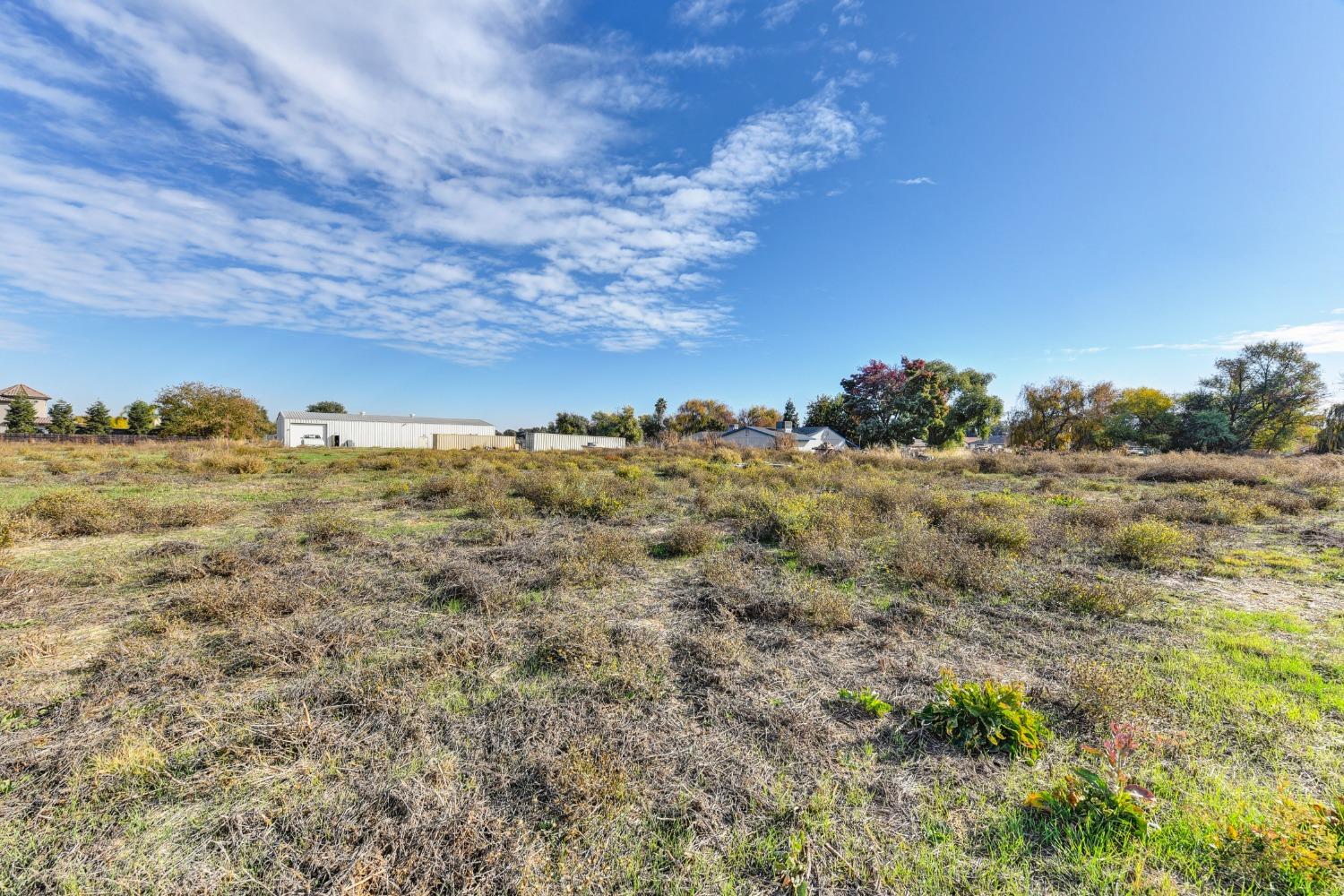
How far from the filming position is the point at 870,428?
38.2 m

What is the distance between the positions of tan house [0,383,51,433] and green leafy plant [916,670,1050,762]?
3328 inches

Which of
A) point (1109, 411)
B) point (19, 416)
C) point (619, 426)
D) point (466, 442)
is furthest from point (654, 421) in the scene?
point (19, 416)

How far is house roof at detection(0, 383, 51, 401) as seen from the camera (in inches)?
2163

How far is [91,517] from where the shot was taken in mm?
7207

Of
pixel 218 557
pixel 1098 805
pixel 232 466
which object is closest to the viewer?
pixel 1098 805

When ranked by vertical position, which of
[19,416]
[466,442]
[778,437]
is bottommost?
[778,437]

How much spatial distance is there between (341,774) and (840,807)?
263cm

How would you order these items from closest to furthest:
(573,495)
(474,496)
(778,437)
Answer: (573,495), (474,496), (778,437)

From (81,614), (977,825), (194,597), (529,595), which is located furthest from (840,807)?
(81,614)

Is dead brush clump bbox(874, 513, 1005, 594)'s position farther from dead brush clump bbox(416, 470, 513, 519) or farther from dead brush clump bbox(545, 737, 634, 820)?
dead brush clump bbox(416, 470, 513, 519)

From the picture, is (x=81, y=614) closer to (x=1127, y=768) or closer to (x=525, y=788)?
(x=525, y=788)

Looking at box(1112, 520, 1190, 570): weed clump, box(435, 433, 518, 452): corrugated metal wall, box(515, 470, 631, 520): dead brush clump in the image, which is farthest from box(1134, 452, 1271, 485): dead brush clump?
box(435, 433, 518, 452): corrugated metal wall

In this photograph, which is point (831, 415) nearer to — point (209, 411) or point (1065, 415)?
point (1065, 415)

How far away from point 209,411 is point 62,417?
142 feet
